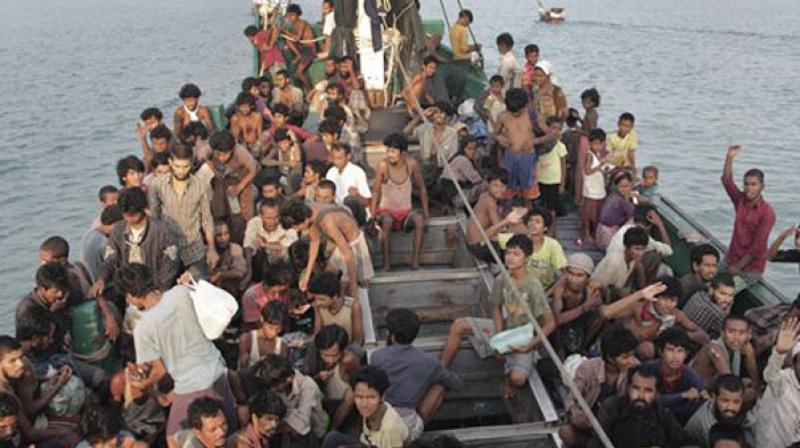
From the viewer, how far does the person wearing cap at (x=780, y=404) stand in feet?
13.6

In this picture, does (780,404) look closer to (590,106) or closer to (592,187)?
(592,187)

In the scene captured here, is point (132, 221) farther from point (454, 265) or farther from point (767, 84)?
point (767, 84)

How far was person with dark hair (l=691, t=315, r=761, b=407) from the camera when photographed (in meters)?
4.71

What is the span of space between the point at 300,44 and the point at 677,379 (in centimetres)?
928

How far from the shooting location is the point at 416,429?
15.2ft

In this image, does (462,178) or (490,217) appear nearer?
(490,217)

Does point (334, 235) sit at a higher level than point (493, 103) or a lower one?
lower

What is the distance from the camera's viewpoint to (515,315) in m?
5.34

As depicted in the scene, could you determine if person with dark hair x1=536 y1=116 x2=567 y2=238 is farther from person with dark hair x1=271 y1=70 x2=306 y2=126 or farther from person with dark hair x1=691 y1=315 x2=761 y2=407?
person with dark hair x1=271 y1=70 x2=306 y2=126

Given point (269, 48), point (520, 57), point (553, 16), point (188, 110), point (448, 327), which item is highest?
point (553, 16)

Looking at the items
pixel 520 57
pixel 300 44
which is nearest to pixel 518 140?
pixel 300 44

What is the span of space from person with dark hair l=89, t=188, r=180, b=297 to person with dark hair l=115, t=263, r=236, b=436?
40.2 inches

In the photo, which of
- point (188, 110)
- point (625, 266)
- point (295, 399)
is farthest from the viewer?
point (188, 110)

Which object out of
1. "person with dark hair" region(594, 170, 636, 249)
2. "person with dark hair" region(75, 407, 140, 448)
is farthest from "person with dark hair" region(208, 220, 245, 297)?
"person with dark hair" region(594, 170, 636, 249)
